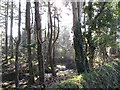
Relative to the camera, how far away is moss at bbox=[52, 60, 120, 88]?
320cm

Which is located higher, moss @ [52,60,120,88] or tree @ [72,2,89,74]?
tree @ [72,2,89,74]

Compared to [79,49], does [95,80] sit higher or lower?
lower

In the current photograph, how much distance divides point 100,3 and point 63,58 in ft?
46.4

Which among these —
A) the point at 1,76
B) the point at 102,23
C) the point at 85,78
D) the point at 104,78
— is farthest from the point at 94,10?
the point at 1,76

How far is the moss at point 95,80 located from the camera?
3.20 meters

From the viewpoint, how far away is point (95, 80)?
13.1 feet

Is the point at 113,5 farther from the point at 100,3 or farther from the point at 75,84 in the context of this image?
the point at 75,84

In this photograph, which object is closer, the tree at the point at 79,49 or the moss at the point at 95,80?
the moss at the point at 95,80

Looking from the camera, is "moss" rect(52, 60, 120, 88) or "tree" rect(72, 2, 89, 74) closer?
"moss" rect(52, 60, 120, 88)

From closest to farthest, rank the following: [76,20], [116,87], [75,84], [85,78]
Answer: [75,84] < [85,78] < [116,87] < [76,20]

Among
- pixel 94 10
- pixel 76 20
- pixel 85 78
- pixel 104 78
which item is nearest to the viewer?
pixel 85 78

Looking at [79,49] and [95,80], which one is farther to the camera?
[79,49]

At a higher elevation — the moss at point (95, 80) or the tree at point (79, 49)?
the tree at point (79, 49)

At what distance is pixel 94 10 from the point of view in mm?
7871
